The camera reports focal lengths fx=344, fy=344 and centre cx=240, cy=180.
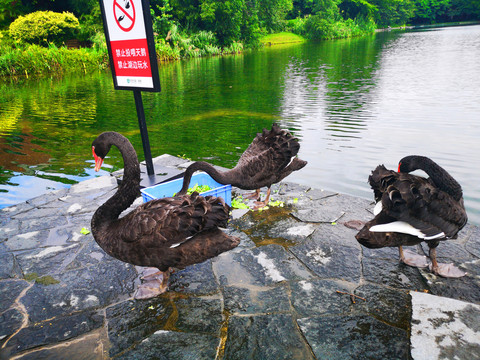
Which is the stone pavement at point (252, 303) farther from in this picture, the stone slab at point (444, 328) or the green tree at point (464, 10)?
the green tree at point (464, 10)

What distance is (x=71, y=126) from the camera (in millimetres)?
10344

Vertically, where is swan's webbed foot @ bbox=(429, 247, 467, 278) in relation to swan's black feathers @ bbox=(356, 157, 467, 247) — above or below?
below

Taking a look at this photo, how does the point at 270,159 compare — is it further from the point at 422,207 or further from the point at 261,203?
the point at 422,207

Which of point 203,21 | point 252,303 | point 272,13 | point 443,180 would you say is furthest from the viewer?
point 272,13

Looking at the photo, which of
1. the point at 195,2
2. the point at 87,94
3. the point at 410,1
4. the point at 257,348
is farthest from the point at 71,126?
the point at 410,1

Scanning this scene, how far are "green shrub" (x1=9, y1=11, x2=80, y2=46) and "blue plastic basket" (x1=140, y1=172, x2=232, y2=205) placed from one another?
2691 centimetres

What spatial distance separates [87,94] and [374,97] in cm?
1202

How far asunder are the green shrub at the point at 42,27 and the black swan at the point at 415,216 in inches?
1155

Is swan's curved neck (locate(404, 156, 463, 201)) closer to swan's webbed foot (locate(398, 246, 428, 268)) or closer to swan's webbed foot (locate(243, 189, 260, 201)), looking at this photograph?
swan's webbed foot (locate(398, 246, 428, 268))

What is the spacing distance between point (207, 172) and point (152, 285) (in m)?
1.68

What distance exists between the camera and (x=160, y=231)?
271 centimetres

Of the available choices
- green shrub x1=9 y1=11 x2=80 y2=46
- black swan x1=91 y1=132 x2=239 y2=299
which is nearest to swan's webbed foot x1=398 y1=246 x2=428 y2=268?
black swan x1=91 y1=132 x2=239 y2=299

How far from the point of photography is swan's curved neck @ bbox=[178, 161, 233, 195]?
4.04 meters

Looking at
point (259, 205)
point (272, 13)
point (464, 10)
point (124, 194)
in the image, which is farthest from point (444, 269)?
point (464, 10)
